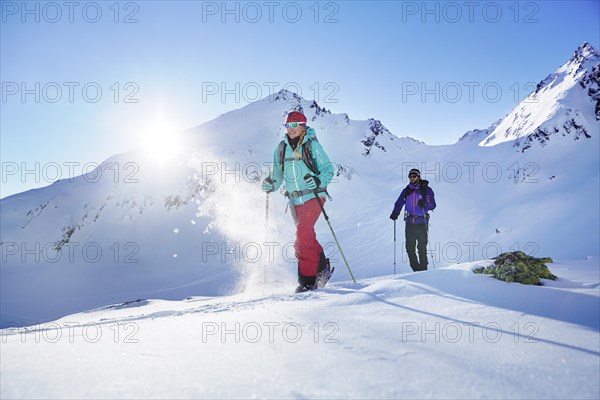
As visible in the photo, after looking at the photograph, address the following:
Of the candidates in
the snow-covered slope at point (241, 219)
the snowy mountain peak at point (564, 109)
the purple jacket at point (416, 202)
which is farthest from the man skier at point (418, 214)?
the snowy mountain peak at point (564, 109)

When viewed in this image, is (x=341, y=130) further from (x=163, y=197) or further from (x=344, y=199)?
(x=163, y=197)

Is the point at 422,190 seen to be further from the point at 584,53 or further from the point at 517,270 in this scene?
the point at 584,53

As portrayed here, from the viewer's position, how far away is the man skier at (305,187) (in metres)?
5.30

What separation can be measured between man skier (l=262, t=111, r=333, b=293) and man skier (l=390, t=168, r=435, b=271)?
9.32ft

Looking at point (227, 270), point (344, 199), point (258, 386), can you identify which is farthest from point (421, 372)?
point (344, 199)

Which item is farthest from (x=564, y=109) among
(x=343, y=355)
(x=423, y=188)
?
(x=343, y=355)

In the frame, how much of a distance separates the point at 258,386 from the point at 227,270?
16.5m

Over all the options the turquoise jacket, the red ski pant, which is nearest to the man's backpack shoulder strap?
the turquoise jacket

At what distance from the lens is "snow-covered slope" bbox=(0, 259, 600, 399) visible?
4.43 feet

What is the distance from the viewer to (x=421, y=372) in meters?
1.48

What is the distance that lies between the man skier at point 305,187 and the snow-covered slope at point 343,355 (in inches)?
94.7

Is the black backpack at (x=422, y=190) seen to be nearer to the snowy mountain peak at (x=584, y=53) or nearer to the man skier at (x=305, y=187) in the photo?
the man skier at (x=305, y=187)

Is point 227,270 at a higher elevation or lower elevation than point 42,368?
lower

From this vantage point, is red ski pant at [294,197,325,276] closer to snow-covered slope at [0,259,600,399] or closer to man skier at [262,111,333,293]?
man skier at [262,111,333,293]
